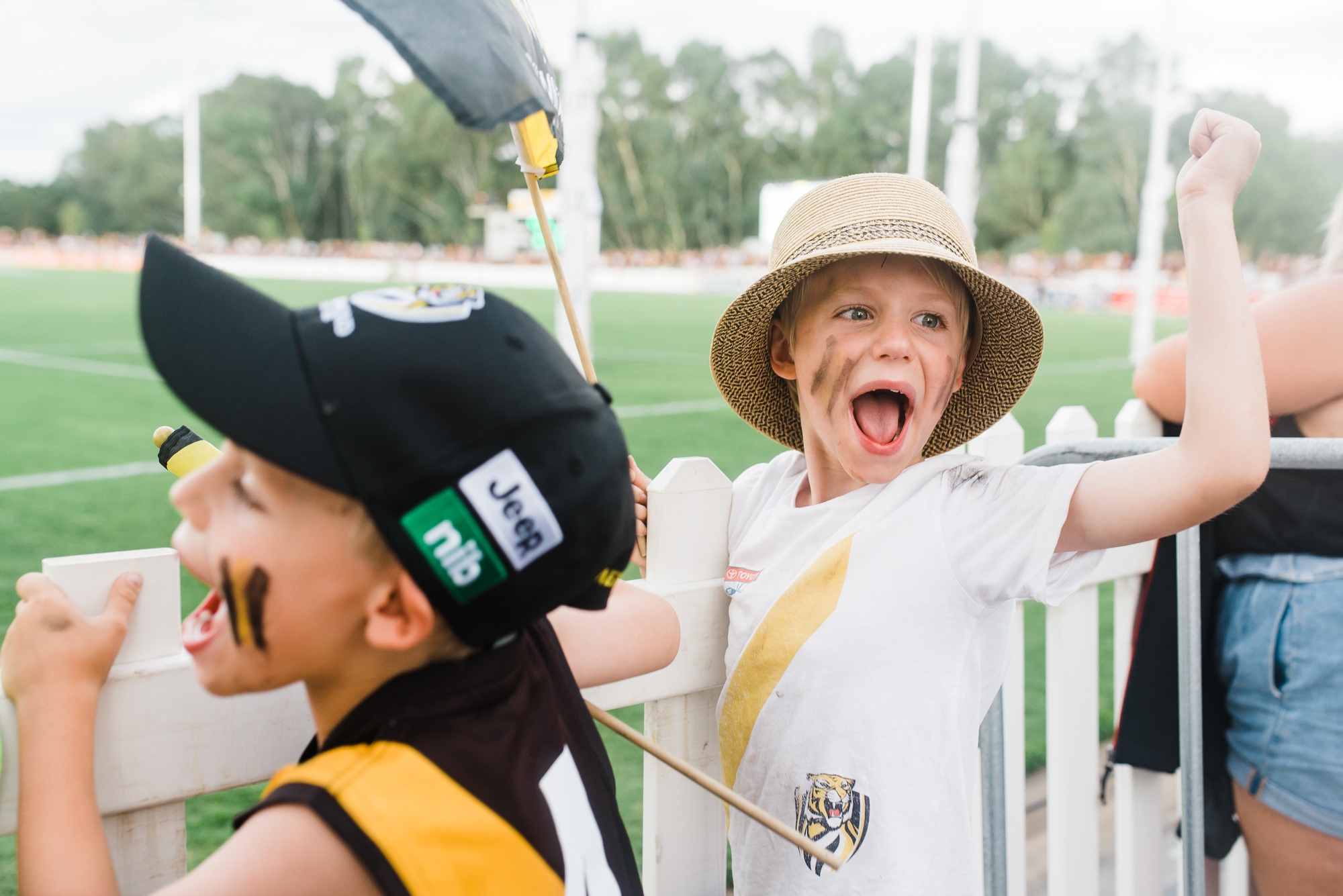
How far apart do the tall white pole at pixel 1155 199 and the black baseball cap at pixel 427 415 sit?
1527cm

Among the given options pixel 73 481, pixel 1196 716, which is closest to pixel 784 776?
pixel 1196 716

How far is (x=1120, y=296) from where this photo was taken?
1216 inches

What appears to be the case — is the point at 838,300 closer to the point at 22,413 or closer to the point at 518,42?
the point at 518,42

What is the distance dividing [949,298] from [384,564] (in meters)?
1.01

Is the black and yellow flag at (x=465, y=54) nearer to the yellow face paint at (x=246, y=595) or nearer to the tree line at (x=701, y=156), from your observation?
the yellow face paint at (x=246, y=595)

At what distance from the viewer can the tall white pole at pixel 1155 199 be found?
14.6 meters

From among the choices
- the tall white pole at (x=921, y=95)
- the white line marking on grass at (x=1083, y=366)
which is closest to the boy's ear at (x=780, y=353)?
the white line marking on grass at (x=1083, y=366)

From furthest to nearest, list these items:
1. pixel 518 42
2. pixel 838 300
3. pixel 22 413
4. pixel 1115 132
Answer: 1. pixel 1115 132
2. pixel 22 413
3. pixel 838 300
4. pixel 518 42

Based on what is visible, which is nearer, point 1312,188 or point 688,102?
point 1312,188

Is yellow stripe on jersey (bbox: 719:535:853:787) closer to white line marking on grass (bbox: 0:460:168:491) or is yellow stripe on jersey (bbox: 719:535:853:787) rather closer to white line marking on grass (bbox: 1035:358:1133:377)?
white line marking on grass (bbox: 0:460:168:491)

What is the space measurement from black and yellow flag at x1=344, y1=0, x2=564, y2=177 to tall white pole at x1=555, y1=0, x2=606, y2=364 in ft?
27.1

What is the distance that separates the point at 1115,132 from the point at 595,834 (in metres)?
58.6

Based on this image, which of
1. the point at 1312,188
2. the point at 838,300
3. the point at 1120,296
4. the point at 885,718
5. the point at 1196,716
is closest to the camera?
the point at 885,718

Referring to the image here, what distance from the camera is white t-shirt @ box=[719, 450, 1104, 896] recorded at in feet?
4.52
